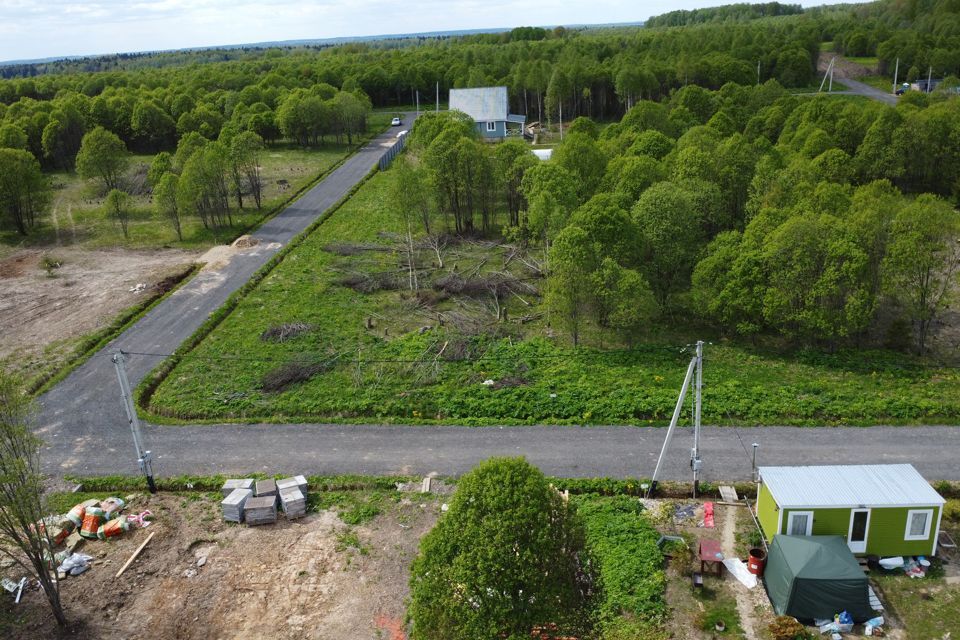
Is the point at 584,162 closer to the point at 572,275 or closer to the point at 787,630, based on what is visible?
the point at 572,275

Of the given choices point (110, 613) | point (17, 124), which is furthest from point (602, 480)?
point (17, 124)

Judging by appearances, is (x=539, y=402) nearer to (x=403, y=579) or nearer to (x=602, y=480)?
(x=602, y=480)

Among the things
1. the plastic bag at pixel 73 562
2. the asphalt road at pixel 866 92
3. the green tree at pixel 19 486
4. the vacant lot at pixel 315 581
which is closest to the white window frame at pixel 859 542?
the vacant lot at pixel 315 581

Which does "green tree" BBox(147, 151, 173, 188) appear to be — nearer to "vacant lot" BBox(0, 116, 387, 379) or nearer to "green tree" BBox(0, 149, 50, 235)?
"vacant lot" BBox(0, 116, 387, 379)

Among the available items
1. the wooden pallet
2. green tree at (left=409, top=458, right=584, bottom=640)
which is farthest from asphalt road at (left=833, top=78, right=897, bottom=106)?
green tree at (left=409, top=458, right=584, bottom=640)

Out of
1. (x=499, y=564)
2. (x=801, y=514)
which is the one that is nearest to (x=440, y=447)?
(x=499, y=564)

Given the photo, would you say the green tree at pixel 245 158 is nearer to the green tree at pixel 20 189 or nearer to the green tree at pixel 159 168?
the green tree at pixel 159 168

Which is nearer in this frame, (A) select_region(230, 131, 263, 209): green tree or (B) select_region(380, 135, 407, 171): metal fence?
(A) select_region(230, 131, 263, 209): green tree
